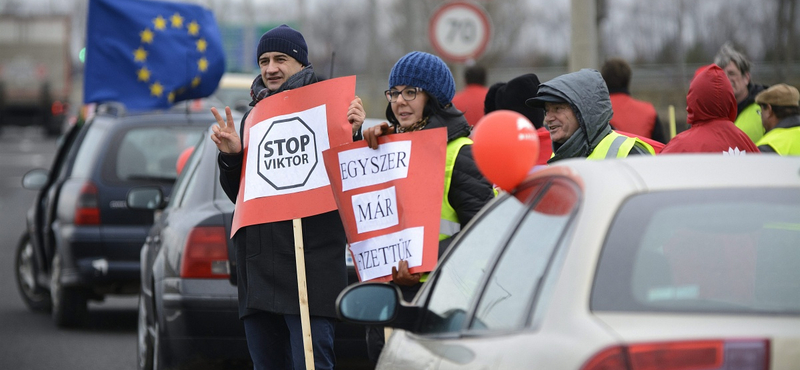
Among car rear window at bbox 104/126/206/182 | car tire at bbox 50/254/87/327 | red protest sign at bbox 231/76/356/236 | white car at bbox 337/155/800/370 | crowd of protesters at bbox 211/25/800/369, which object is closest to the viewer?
white car at bbox 337/155/800/370

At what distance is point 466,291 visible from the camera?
3.43 m

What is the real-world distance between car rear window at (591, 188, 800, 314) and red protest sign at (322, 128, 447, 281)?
2.14 m

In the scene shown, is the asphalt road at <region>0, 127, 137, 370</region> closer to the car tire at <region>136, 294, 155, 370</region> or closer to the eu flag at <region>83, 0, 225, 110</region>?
the car tire at <region>136, 294, 155, 370</region>

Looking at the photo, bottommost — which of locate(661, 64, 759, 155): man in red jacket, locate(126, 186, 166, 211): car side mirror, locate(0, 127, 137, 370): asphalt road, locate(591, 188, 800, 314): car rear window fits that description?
locate(0, 127, 137, 370): asphalt road

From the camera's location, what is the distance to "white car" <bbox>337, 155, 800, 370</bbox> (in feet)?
7.70

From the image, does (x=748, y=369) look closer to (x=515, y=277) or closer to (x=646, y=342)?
(x=646, y=342)

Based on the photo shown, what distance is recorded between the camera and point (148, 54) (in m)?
13.3

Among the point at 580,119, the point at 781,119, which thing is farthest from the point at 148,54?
the point at 580,119

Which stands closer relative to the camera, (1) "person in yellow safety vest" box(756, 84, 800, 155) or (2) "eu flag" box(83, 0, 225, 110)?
(1) "person in yellow safety vest" box(756, 84, 800, 155)

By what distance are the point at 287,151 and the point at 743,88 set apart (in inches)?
165

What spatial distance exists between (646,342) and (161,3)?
38.8 feet

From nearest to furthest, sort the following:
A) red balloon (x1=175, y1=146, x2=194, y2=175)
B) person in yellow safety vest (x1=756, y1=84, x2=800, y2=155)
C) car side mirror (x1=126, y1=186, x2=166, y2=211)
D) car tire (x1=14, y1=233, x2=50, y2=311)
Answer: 1. person in yellow safety vest (x1=756, y1=84, x2=800, y2=155)
2. car side mirror (x1=126, y1=186, x2=166, y2=211)
3. red balloon (x1=175, y1=146, x2=194, y2=175)
4. car tire (x1=14, y1=233, x2=50, y2=311)

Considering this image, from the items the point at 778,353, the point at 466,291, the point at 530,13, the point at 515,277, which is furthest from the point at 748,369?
the point at 530,13

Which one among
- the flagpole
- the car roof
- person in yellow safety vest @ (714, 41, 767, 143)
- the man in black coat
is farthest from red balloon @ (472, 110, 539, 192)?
person in yellow safety vest @ (714, 41, 767, 143)
